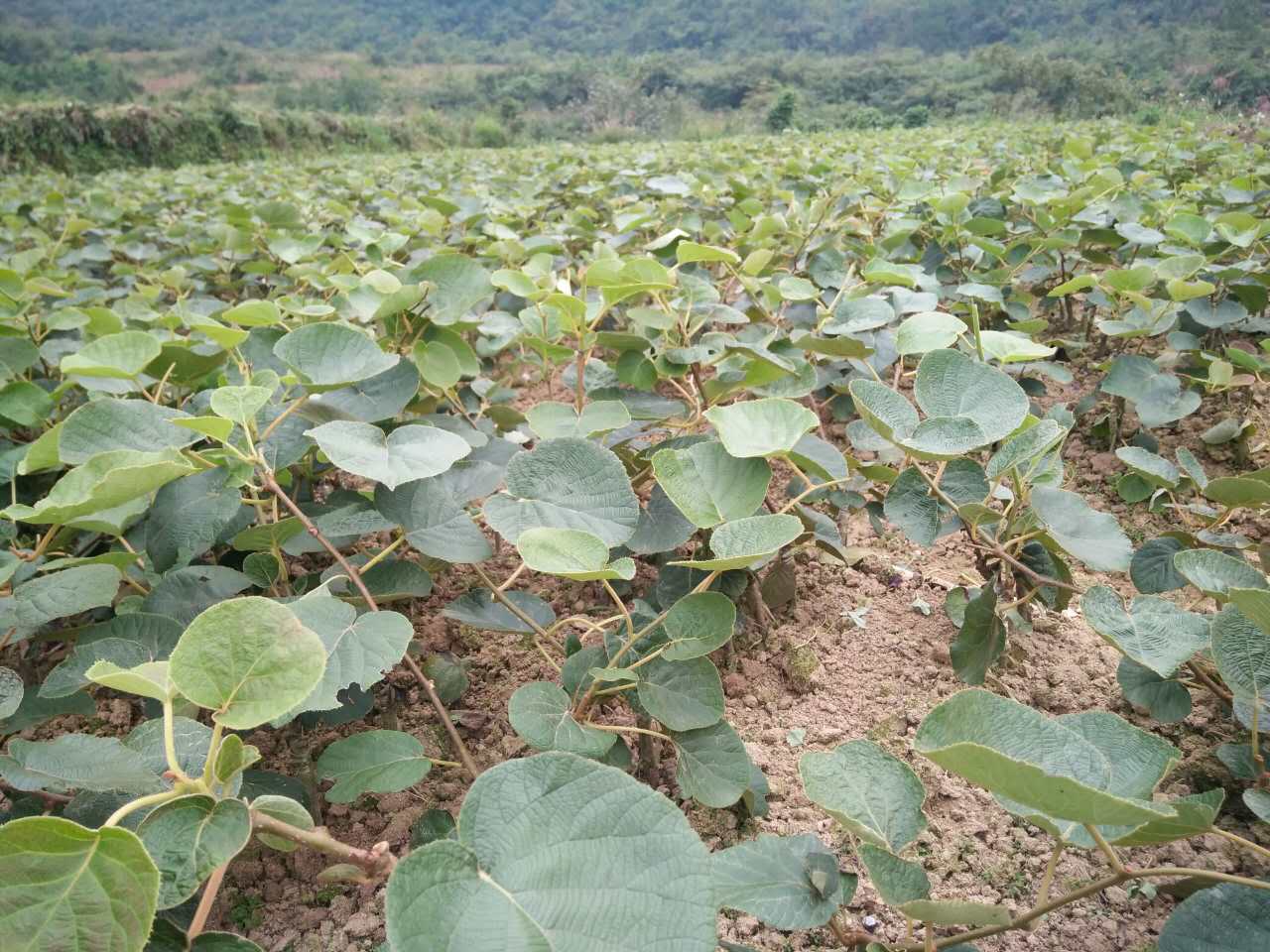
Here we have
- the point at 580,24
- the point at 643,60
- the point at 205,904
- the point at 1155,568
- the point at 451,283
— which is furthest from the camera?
the point at 580,24

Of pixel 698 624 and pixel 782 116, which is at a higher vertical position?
pixel 782 116

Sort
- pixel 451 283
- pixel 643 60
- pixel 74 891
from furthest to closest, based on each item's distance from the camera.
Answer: pixel 643 60 < pixel 451 283 < pixel 74 891

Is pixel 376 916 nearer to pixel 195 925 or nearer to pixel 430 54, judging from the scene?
pixel 195 925

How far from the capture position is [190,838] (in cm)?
51

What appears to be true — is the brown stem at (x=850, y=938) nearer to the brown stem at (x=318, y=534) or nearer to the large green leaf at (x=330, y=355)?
the brown stem at (x=318, y=534)

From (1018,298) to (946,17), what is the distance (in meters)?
48.2

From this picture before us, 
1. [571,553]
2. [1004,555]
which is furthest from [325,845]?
[1004,555]

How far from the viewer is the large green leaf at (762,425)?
78 centimetres

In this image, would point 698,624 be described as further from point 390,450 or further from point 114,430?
point 114,430

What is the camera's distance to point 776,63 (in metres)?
31.8

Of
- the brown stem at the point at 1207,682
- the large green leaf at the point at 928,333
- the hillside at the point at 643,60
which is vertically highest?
the hillside at the point at 643,60

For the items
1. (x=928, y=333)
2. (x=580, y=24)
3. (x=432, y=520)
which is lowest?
(x=432, y=520)

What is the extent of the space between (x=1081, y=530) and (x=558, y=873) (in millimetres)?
699

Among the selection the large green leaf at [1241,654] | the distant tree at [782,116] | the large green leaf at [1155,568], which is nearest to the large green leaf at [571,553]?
the large green leaf at [1241,654]
